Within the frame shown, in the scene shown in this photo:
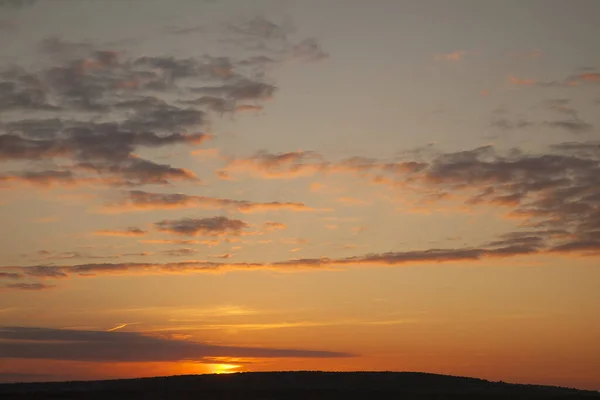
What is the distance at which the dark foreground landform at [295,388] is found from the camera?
311ft

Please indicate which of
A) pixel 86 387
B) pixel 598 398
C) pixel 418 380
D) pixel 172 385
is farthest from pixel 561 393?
pixel 86 387

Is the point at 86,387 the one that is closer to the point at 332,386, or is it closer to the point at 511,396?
the point at 332,386

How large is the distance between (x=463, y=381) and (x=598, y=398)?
56.3 feet

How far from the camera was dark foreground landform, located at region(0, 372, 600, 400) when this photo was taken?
9469cm

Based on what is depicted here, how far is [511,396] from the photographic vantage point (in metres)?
95.8

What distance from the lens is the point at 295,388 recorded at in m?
101

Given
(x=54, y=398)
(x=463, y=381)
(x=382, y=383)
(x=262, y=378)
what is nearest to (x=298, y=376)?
(x=262, y=378)

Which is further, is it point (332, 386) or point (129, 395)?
point (332, 386)

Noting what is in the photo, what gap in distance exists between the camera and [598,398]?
94.8m

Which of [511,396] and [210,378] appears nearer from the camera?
[511,396]

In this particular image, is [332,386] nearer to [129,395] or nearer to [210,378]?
[210,378]

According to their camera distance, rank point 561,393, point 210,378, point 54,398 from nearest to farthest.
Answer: point 54,398 < point 561,393 < point 210,378

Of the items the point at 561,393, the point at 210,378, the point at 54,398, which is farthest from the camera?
the point at 210,378

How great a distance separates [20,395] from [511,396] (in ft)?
180
